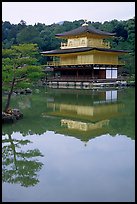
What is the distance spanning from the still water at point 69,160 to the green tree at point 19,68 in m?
1.45

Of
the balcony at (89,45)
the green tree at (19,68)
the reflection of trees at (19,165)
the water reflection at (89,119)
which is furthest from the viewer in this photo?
the balcony at (89,45)

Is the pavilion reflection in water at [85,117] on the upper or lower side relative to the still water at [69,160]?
upper

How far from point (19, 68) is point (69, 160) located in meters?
6.13

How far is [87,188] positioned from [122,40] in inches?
1562

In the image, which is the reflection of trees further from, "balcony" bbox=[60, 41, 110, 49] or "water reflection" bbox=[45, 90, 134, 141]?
"balcony" bbox=[60, 41, 110, 49]

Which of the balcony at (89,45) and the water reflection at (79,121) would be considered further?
the balcony at (89,45)

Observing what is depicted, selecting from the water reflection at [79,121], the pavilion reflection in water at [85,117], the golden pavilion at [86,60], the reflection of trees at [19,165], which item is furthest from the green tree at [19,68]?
the golden pavilion at [86,60]

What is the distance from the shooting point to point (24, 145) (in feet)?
25.2

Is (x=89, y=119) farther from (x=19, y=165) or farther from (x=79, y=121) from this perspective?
(x=19, y=165)

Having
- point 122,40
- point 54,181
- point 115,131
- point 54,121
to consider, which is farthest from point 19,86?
point 122,40

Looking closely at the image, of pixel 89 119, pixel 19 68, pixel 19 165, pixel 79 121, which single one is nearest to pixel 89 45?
pixel 19 68

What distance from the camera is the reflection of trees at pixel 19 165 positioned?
527cm

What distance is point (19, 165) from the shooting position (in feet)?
19.9

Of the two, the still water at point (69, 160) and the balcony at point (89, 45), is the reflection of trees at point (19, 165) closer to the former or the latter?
the still water at point (69, 160)
